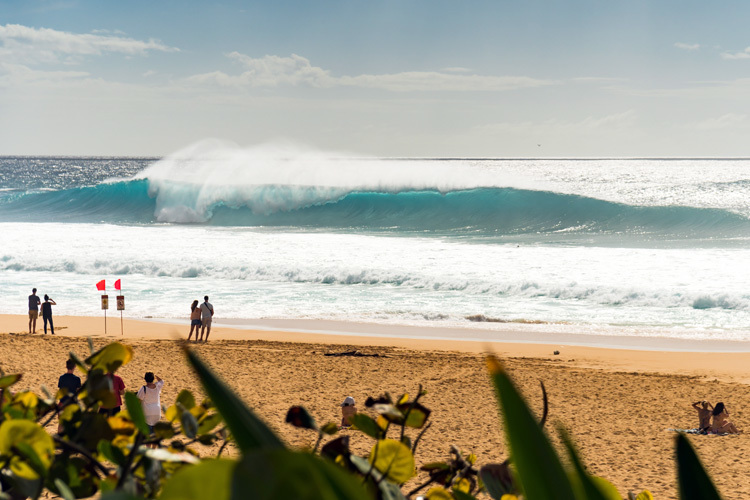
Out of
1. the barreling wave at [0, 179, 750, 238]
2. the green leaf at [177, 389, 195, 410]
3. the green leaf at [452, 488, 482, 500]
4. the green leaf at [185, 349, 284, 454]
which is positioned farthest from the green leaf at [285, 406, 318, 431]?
the barreling wave at [0, 179, 750, 238]

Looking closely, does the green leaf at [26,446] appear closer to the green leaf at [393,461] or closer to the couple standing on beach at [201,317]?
the green leaf at [393,461]

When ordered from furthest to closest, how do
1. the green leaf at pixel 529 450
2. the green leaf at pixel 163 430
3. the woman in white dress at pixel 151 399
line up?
the woman in white dress at pixel 151 399 → the green leaf at pixel 163 430 → the green leaf at pixel 529 450

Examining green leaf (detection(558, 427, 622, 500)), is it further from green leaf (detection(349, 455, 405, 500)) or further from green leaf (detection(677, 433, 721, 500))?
green leaf (detection(349, 455, 405, 500))

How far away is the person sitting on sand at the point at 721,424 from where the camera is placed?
885 cm

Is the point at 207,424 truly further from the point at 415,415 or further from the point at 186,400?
A: the point at 415,415

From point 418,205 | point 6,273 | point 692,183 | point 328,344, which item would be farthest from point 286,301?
point 692,183

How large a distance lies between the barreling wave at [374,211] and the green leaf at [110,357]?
1321 inches

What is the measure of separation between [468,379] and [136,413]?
10790 mm

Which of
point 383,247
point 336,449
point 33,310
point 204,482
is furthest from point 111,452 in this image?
point 383,247

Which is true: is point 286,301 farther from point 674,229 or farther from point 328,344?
point 674,229

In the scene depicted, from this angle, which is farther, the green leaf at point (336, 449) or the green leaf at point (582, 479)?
the green leaf at point (336, 449)

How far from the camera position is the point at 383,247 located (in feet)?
95.6

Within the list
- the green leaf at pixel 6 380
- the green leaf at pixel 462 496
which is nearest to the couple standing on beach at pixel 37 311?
the green leaf at pixel 6 380

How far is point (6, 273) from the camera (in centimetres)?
2309
